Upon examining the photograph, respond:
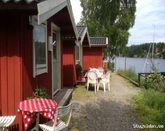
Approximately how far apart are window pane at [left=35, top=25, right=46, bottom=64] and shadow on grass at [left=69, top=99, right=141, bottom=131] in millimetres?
1793

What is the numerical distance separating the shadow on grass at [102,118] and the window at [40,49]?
1594 millimetres

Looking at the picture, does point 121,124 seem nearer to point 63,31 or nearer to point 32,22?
point 32,22

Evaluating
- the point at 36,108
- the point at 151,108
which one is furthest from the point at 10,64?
the point at 151,108

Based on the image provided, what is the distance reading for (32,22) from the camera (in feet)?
22.5

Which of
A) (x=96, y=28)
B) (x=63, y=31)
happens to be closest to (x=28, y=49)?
(x=63, y=31)

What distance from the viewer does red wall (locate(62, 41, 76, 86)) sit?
15.8m

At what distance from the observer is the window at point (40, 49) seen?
294 inches

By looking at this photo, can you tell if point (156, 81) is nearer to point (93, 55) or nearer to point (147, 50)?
point (147, 50)

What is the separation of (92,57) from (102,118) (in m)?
16.6

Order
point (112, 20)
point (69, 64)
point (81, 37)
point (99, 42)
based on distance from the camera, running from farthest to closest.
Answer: point (112, 20)
point (99, 42)
point (69, 64)
point (81, 37)

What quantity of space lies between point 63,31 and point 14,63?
701 cm

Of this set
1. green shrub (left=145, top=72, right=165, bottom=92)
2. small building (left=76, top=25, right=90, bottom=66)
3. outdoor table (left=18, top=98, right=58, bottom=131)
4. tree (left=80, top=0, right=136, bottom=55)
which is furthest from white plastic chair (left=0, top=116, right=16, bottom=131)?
tree (left=80, top=0, right=136, bottom=55)

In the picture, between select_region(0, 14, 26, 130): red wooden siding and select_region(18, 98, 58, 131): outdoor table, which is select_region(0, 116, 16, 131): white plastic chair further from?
select_region(0, 14, 26, 130): red wooden siding

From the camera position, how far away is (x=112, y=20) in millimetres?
39375
